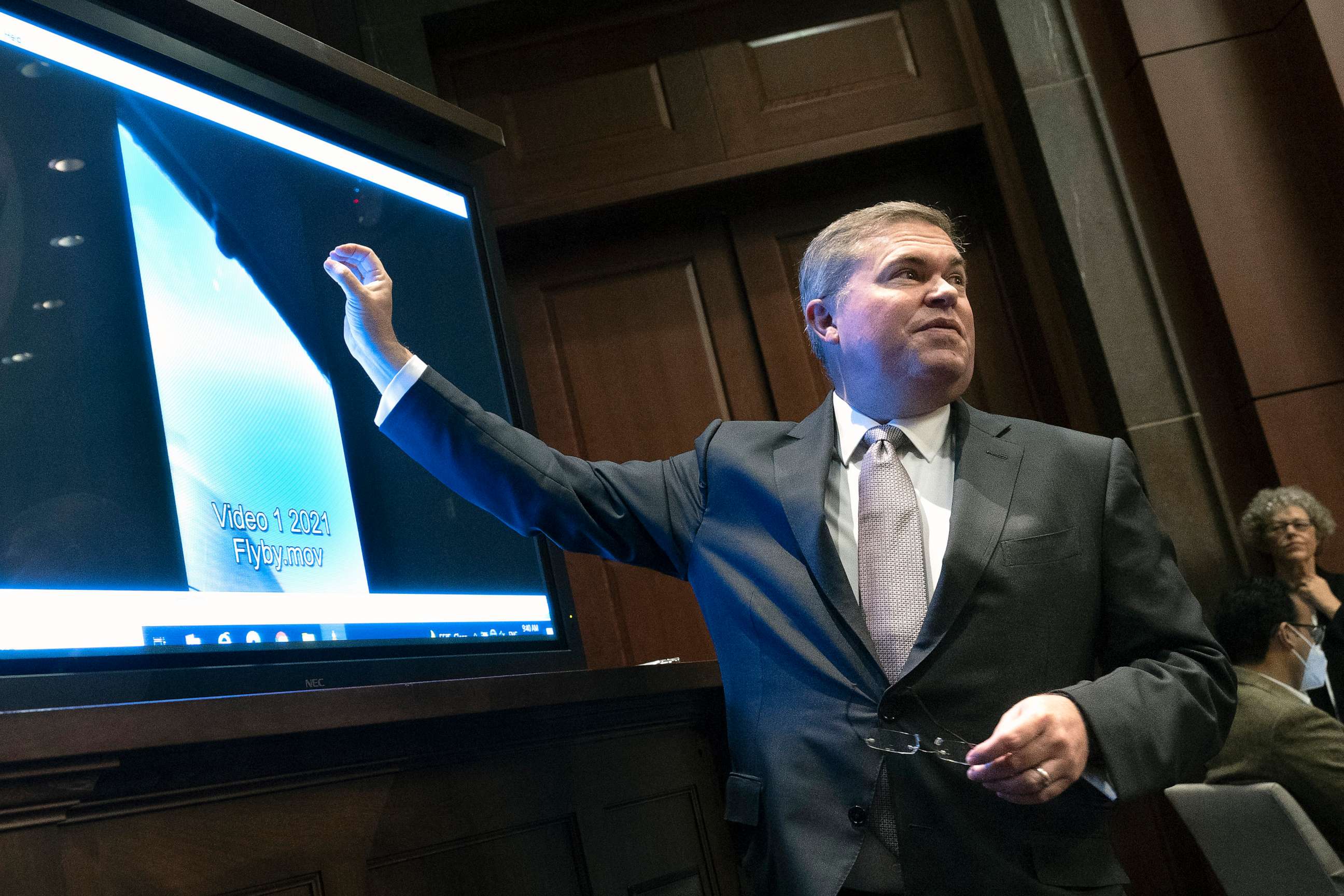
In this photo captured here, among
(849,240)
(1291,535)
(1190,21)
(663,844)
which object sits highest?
(1190,21)

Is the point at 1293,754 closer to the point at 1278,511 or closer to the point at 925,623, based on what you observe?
the point at 1278,511

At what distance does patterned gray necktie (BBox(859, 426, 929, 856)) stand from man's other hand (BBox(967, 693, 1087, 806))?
22 centimetres

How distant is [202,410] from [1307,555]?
298cm

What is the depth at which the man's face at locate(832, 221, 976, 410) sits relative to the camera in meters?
2.01

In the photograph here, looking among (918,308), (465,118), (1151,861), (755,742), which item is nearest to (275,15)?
(465,118)

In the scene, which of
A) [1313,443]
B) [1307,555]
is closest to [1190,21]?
[1313,443]

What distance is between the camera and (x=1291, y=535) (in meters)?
3.45

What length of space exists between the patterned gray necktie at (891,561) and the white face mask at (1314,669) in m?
2.07

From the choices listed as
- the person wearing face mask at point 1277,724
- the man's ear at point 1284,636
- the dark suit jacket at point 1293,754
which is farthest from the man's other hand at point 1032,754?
the man's ear at point 1284,636

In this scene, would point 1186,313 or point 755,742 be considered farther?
point 1186,313

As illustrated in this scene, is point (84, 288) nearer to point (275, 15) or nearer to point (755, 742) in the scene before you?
point (755, 742)

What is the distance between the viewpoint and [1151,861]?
371 centimetres

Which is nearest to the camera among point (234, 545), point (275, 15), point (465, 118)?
point (234, 545)

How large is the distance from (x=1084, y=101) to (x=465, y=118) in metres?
2.24
